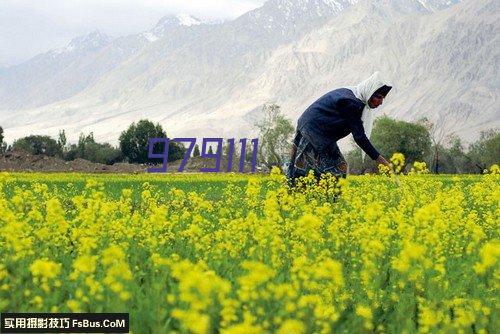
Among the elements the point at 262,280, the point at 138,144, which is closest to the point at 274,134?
the point at 138,144

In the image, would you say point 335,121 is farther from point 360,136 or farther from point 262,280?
point 262,280

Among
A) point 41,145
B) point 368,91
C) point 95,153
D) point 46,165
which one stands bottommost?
point 368,91

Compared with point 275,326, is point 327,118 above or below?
above

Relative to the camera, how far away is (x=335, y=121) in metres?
11.6

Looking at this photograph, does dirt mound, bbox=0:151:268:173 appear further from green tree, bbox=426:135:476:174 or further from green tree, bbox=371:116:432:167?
green tree, bbox=426:135:476:174

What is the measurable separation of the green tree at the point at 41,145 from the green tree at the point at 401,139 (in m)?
46.1

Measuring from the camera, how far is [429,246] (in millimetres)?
6910

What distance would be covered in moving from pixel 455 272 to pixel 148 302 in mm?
2918

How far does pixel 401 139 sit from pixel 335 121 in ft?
241

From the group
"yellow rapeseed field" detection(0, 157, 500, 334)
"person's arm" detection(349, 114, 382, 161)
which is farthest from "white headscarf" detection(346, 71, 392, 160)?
"yellow rapeseed field" detection(0, 157, 500, 334)

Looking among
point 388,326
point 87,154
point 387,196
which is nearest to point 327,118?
point 387,196

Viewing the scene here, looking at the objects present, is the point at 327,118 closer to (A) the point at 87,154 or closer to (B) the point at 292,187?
(B) the point at 292,187

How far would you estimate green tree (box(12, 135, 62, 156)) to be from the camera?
10400 cm

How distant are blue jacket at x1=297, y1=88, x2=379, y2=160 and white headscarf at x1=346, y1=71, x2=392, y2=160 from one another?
7 centimetres
